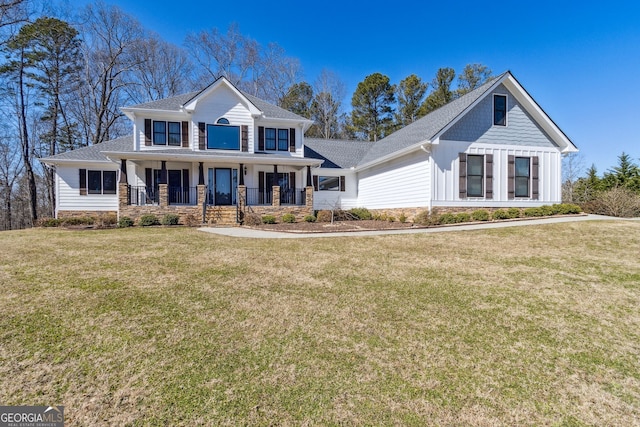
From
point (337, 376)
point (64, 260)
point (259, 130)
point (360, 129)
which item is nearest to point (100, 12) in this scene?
point (259, 130)

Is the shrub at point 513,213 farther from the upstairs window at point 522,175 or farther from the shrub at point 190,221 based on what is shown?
the shrub at point 190,221

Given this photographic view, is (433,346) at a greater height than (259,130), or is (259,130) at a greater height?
(259,130)

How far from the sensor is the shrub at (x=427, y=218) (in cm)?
1332

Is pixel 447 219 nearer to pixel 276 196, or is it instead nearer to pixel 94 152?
pixel 276 196

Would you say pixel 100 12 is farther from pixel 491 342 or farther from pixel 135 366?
pixel 491 342

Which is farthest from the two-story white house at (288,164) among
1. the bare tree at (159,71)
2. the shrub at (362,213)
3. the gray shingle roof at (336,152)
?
the bare tree at (159,71)

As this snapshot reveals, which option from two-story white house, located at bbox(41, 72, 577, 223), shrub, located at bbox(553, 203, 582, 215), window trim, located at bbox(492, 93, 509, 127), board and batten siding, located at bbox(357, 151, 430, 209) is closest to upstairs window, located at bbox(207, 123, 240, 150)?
two-story white house, located at bbox(41, 72, 577, 223)

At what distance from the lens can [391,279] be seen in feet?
19.9

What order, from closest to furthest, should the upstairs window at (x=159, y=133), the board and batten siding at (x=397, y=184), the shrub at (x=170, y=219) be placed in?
1. the board and batten siding at (x=397, y=184)
2. the shrub at (x=170, y=219)
3. the upstairs window at (x=159, y=133)

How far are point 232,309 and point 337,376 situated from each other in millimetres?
2093

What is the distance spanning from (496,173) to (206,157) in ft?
47.4

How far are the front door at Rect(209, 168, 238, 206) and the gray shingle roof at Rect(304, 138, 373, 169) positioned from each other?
5.39 meters

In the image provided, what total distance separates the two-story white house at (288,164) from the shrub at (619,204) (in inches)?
101

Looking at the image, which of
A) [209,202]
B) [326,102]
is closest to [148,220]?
[209,202]
